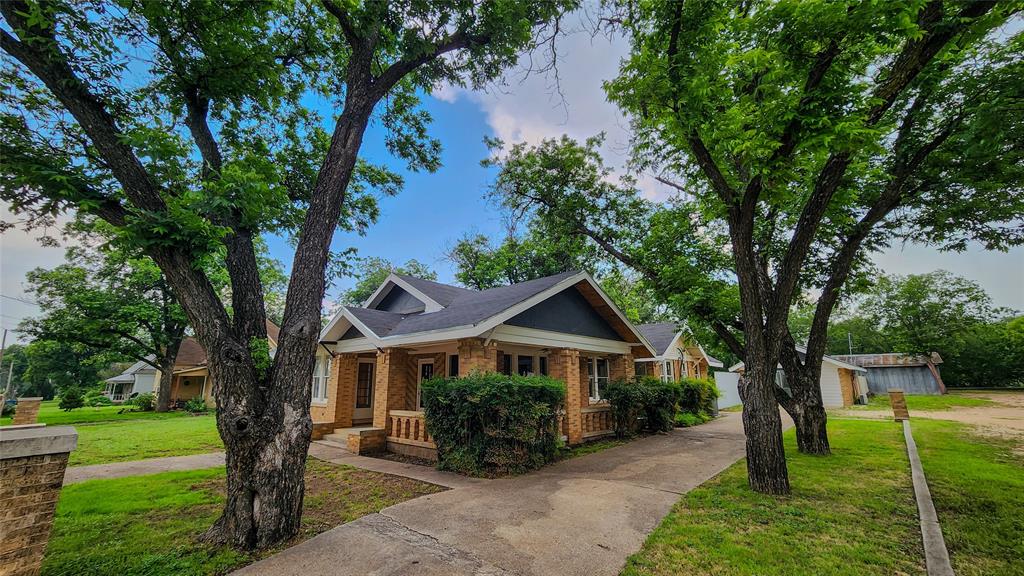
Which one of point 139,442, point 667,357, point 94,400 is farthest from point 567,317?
point 94,400

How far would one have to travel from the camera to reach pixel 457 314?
33.3 ft

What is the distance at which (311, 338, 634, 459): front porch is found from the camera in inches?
380

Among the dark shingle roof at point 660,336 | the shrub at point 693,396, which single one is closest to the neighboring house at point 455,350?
the shrub at point 693,396

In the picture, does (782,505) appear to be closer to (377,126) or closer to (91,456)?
(377,126)

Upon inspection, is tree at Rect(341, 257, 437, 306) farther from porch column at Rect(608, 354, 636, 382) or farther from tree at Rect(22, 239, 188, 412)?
porch column at Rect(608, 354, 636, 382)

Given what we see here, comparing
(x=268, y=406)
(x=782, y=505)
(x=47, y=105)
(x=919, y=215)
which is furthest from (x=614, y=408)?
(x=47, y=105)

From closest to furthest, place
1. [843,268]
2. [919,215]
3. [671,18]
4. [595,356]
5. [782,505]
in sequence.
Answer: [782,505], [671,18], [843,268], [919,215], [595,356]

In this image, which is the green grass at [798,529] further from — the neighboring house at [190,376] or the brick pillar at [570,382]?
the neighboring house at [190,376]

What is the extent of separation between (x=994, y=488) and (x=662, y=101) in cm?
804

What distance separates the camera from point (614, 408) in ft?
40.2

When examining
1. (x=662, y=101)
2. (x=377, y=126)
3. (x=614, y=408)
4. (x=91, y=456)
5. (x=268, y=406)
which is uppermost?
(x=377, y=126)

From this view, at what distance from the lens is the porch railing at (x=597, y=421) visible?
11.7m

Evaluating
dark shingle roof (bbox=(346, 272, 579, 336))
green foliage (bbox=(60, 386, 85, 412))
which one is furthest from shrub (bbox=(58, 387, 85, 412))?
dark shingle roof (bbox=(346, 272, 579, 336))

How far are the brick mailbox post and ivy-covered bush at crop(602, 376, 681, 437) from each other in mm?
11532
